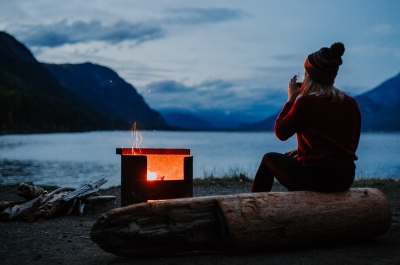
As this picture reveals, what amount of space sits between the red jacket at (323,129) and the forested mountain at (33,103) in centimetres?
3986

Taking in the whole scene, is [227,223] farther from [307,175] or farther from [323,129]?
[323,129]

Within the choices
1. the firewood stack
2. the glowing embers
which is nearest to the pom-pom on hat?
the glowing embers

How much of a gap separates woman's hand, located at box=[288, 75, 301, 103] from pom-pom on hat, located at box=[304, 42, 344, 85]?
228 millimetres

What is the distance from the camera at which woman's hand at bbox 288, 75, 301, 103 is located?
4.32 meters

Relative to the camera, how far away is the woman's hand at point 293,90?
4.32 meters

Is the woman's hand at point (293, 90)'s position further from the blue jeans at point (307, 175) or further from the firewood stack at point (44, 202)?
the firewood stack at point (44, 202)

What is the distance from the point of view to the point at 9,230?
5.43 meters

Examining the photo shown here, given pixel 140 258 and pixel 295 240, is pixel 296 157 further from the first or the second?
pixel 140 258

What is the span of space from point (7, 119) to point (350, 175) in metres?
81.8

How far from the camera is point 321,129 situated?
4.01 m

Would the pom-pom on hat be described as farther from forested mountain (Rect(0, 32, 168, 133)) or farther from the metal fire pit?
forested mountain (Rect(0, 32, 168, 133))

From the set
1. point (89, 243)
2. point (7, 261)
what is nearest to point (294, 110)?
point (89, 243)

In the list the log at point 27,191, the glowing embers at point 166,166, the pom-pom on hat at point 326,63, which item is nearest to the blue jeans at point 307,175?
the pom-pom on hat at point 326,63

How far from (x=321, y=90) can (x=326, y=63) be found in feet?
0.85
